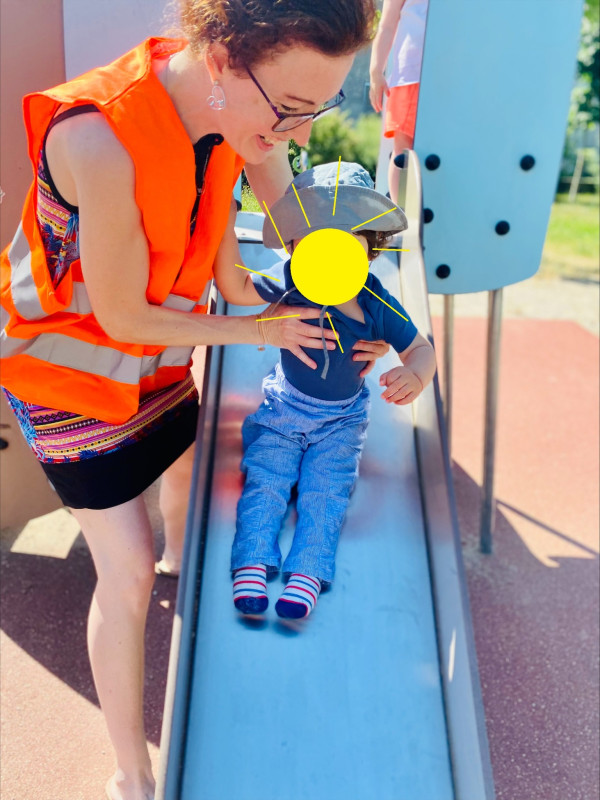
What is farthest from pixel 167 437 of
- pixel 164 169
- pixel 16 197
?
pixel 16 197

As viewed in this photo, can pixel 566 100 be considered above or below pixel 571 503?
above

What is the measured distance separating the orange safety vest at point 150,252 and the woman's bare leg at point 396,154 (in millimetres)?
925

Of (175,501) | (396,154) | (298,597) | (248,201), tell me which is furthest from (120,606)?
(396,154)

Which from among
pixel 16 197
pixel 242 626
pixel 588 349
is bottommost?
pixel 588 349

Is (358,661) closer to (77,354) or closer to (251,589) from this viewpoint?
(251,589)

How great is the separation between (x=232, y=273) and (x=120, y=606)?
88 cm

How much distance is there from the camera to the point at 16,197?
2.31m

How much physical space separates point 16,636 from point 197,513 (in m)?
1.24

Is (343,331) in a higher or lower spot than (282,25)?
lower

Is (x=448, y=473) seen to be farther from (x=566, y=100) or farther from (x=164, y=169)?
(x=566, y=100)

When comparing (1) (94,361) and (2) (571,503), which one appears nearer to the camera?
(1) (94,361)

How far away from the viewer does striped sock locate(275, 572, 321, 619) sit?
166 cm

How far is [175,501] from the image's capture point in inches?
92.5

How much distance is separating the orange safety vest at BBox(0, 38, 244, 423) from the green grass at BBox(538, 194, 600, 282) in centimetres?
731
